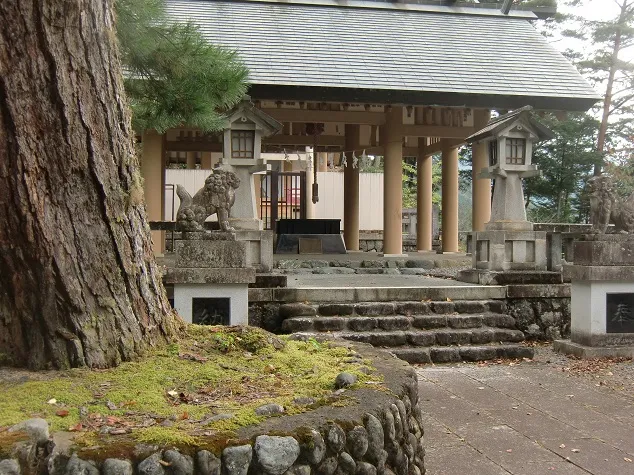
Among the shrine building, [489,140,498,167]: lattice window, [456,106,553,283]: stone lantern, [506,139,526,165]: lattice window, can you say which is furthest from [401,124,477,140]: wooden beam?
[506,139,526,165]: lattice window

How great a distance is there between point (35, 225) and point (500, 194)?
23.9 ft

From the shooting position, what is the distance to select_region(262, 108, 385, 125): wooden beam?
1314cm

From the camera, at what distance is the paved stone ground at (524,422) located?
12.2 ft

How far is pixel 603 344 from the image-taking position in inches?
277

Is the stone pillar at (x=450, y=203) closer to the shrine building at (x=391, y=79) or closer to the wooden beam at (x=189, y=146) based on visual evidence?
the shrine building at (x=391, y=79)

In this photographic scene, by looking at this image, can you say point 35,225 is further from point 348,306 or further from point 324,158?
point 324,158

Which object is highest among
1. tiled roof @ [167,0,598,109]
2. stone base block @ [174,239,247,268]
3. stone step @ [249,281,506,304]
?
tiled roof @ [167,0,598,109]

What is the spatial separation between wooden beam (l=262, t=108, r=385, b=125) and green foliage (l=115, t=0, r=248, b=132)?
8.46 metres

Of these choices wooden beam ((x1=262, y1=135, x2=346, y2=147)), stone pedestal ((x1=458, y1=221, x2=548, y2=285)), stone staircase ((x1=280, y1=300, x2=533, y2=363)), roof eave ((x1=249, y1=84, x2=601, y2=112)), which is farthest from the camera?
wooden beam ((x1=262, y1=135, x2=346, y2=147))

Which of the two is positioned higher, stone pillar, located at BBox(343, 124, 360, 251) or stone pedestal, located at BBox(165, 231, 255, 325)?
stone pillar, located at BBox(343, 124, 360, 251)

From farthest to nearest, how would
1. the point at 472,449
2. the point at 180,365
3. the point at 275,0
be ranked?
1. the point at 275,0
2. the point at 472,449
3. the point at 180,365

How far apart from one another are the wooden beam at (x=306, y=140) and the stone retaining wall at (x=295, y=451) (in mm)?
13349

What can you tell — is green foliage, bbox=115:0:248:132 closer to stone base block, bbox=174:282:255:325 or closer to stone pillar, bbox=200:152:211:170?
stone base block, bbox=174:282:255:325

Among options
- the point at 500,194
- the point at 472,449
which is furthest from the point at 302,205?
the point at 472,449
